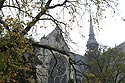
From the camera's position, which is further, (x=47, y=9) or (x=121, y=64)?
(x=121, y=64)

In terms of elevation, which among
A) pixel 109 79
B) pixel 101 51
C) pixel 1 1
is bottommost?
pixel 109 79

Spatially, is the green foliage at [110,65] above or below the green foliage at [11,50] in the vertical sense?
below

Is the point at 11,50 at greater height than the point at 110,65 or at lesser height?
greater

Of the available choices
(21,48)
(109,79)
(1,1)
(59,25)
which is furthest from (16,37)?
(109,79)

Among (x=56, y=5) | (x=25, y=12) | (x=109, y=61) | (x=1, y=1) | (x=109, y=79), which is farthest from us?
(x=109, y=61)

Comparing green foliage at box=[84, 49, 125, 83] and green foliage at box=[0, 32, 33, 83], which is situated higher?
green foliage at box=[0, 32, 33, 83]

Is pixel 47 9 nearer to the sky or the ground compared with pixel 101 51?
nearer to the sky

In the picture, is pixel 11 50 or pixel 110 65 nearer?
pixel 11 50

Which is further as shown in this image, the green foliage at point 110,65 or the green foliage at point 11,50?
the green foliage at point 110,65

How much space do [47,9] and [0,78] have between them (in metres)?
3.07

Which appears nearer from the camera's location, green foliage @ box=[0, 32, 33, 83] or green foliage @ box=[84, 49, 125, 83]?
green foliage @ box=[0, 32, 33, 83]

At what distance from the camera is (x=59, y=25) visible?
1179 cm

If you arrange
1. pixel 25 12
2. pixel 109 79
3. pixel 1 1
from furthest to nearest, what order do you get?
pixel 109 79 → pixel 25 12 → pixel 1 1

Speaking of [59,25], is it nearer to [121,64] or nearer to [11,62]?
[11,62]
